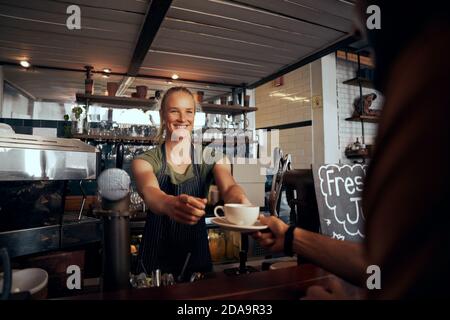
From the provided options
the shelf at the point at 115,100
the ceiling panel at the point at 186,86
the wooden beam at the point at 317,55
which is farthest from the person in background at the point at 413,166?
the ceiling panel at the point at 186,86

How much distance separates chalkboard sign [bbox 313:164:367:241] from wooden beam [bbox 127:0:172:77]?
1488mm

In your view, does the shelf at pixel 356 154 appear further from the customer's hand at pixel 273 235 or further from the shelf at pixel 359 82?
the customer's hand at pixel 273 235

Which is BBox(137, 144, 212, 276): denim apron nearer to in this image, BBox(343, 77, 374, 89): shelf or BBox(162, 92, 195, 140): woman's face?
BBox(162, 92, 195, 140): woman's face

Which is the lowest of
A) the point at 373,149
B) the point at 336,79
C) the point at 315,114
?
the point at 373,149

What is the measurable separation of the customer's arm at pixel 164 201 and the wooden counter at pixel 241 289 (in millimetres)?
255

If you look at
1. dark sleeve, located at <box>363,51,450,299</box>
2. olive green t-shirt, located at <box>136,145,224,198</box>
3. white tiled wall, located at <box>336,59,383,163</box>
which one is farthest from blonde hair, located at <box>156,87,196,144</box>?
white tiled wall, located at <box>336,59,383,163</box>

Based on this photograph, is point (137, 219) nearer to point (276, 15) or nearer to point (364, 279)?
point (276, 15)

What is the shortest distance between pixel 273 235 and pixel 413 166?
650 mm

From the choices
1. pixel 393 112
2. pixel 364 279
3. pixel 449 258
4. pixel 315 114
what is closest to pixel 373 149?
pixel 393 112

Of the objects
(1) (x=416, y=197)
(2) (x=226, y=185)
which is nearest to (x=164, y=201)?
(2) (x=226, y=185)

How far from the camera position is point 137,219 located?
9.32 feet

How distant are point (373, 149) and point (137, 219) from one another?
2.69 metres
